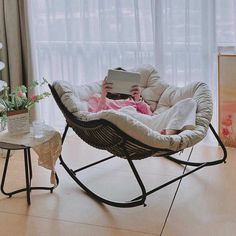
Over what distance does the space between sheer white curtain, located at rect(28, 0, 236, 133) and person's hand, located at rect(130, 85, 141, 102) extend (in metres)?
0.73

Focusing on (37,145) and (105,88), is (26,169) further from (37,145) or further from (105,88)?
(105,88)

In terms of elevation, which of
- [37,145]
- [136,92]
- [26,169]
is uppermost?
[136,92]

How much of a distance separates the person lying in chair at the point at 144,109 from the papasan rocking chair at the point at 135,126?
2.7 inches

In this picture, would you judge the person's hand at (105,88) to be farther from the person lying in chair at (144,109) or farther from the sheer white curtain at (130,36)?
the sheer white curtain at (130,36)

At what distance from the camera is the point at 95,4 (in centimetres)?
373

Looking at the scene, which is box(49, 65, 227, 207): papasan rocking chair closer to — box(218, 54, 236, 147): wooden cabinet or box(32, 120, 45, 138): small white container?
box(32, 120, 45, 138): small white container

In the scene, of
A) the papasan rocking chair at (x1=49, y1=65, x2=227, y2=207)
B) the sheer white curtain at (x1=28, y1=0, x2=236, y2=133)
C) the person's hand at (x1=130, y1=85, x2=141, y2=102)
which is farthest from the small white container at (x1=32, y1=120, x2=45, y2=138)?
the sheer white curtain at (x1=28, y1=0, x2=236, y2=133)

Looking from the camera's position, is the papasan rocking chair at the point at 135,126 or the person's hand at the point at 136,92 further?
the person's hand at the point at 136,92

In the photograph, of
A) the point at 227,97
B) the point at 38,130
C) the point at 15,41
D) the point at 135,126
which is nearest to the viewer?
the point at 135,126

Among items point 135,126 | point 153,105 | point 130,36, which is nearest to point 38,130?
point 135,126

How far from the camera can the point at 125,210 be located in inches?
100

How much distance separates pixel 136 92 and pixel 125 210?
875 mm

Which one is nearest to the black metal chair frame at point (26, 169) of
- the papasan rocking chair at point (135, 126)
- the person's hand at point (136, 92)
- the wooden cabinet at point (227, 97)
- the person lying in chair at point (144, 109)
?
the papasan rocking chair at point (135, 126)

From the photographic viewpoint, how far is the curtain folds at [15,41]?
12.7 ft
